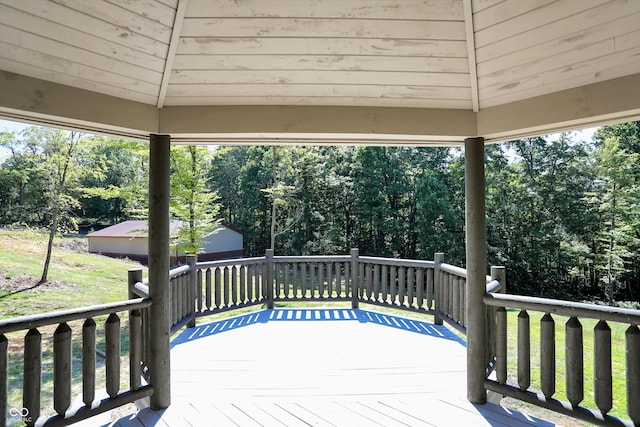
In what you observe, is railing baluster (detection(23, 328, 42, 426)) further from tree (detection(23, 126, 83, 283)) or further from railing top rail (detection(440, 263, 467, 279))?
tree (detection(23, 126, 83, 283))

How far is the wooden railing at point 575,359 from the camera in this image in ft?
7.43

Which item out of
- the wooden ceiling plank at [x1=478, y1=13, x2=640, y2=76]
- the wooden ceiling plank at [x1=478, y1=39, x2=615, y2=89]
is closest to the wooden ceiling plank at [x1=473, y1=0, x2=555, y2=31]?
the wooden ceiling plank at [x1=478, y1=13, x2=640, y2=76]

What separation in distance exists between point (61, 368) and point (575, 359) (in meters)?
3.66

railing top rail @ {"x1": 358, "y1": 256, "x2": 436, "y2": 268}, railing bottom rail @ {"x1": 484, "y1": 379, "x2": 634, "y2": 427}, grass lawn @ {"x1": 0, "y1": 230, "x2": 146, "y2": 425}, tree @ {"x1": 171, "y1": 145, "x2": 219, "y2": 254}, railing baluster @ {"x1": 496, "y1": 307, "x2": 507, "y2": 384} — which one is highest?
tree @ {"x1": 171, "y1": 145, "x2": 219, "y2": 254}

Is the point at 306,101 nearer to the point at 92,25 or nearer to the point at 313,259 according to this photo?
the point at 92,25

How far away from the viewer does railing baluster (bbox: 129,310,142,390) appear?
2.84m

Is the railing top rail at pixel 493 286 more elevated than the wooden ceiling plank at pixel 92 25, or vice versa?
the wooden ceiling plank at pixel 92 25

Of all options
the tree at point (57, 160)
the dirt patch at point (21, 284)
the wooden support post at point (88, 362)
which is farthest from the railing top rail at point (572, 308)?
the dirt patch at point (21, 284)

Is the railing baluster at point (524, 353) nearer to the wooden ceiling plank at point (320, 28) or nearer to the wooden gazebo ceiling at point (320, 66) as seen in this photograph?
the wooden gazebo ceiling at point (320, 66)

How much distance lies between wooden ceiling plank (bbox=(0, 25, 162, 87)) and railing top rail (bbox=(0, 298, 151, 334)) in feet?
5.23

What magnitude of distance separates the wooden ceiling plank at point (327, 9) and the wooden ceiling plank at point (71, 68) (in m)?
0.70

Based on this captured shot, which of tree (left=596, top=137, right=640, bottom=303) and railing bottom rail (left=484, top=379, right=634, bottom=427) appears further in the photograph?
tree (left=596, top=137, right=640, bottom=303)

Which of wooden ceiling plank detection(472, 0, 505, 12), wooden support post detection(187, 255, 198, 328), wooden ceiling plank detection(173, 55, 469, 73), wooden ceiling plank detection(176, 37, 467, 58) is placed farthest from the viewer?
wooden support post detection(187, 255, 198, 328)

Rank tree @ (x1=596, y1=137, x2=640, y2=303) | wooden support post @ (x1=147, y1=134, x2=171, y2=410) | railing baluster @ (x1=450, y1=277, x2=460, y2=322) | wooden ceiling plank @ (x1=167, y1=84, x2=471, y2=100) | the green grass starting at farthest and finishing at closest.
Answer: tree @ (x1=596, y1=137, x2=640, y2=303), railing baluster @ (x1=450, y1=277, x2=460, y2=322), the green grass, wooden support post @ (x1=147, y1=134, x2=171, y2=410), wooden ceiling plank @ (x1=167, y1=84, x2=471, y2=100)
